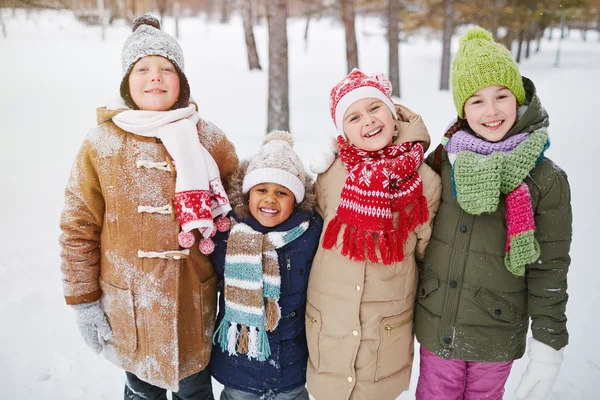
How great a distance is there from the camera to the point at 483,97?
206 centimetres

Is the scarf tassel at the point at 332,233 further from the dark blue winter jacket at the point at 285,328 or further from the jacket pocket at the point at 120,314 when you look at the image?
the jacket pocket at the point at 120,314

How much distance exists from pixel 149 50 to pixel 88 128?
7011 millimetres

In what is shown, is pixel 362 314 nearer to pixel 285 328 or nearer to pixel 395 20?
pixel 285 328

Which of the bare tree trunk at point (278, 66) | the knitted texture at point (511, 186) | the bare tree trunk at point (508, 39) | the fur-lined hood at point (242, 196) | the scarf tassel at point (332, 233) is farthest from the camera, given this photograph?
the bare tree trunk at point (508, 39)

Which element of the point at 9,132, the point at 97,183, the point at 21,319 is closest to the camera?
the point at 97,183

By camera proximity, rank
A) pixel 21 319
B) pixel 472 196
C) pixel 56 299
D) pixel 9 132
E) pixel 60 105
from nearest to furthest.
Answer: pixel 472 196
pixel 21 319
pixel 56 299
pixel 9 132
pixel 60 105

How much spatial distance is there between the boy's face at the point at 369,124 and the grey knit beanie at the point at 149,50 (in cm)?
83

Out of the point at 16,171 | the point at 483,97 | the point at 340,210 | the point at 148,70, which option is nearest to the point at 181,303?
the point at 340,210

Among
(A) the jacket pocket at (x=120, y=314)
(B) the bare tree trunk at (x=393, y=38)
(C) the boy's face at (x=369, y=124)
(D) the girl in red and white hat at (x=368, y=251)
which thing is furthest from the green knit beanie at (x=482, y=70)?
(B) the bare tree trunk at (x=393, y=38)

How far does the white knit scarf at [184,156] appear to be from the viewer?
6.48 ft

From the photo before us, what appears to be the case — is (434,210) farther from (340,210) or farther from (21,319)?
(21,319)

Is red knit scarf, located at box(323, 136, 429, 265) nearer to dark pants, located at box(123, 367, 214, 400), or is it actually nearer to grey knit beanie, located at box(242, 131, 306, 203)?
grey knit beanie, located at box(242, 131, 306, 203)

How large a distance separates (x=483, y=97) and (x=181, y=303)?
172 cm

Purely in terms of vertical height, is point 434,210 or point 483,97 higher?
point 483,97
